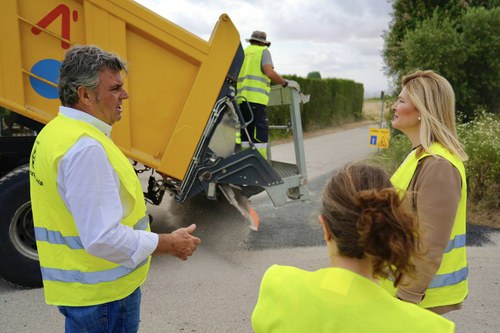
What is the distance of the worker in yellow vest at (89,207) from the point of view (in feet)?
5.16

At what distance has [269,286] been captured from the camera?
125cm

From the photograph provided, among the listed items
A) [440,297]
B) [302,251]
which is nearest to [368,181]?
[440,297]

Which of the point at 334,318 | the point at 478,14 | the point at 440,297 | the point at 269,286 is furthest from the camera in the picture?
the point at 478,14

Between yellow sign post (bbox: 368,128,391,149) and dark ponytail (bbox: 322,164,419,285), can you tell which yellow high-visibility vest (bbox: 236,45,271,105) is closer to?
yellow sign post (bbox: 368,128,391,149)

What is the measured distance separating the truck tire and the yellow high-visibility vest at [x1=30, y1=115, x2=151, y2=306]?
7.20 feet

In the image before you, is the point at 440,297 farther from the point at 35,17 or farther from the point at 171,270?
the point at 35,17

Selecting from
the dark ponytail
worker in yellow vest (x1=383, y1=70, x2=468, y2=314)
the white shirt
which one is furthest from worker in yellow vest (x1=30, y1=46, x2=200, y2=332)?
worker in yellow vest (x1=383, y1=70, x2=468, y2=314)

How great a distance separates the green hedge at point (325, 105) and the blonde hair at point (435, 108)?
12.5 meters

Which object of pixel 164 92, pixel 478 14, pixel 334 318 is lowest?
pixel 334 318

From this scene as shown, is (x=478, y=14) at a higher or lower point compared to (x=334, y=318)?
higher

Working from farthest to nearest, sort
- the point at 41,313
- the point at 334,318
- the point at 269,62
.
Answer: the point at 269,62 → the point at 41,313 → the point at 334,318

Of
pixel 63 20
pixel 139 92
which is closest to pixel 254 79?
pixel 139 92

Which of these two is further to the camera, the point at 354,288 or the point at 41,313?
the point at 41,313

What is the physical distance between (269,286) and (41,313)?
2803 millimetres
